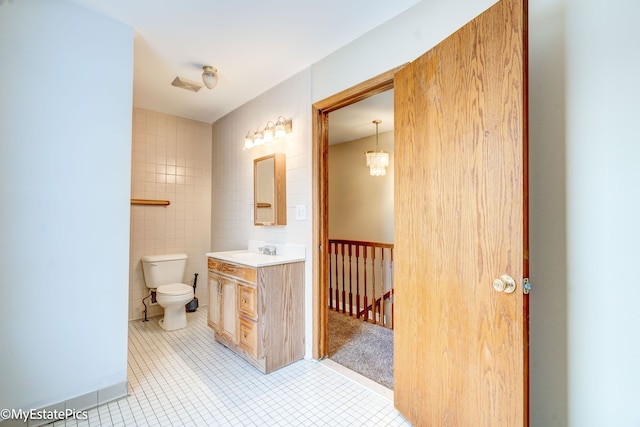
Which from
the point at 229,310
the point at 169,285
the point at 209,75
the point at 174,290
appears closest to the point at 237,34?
the point at 209,75

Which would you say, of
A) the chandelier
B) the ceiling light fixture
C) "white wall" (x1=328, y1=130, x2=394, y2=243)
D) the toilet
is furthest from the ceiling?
"white wall" (x1=328, y1=130, x2=394, y2=243)

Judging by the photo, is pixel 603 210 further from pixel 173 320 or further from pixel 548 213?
pixel 173 320

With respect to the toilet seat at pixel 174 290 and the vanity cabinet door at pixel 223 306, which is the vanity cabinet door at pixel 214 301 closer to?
the vanity cabinet door at pixel 223 306

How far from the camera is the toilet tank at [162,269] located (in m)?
3.13

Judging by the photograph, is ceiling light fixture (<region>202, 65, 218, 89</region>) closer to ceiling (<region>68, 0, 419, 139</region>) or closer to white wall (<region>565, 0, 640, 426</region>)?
ceiling (<region>68, 0, 419, 139</region>)

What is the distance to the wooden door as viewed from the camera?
1119 mm

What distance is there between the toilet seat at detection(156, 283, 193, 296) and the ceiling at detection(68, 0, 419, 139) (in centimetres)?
202

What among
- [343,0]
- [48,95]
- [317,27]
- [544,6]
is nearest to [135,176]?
[48,95]

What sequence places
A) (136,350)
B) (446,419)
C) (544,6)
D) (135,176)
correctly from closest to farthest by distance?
(544,6) < (446,419) < (136,350) < (135,176)

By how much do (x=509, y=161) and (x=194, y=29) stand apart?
82.5 inches

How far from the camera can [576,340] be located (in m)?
1.16

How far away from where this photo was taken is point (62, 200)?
1.67 meters

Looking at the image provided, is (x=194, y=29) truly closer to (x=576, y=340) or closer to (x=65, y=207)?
(x=65, y=207)

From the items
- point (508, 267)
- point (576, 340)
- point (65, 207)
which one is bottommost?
point (576, 340)
